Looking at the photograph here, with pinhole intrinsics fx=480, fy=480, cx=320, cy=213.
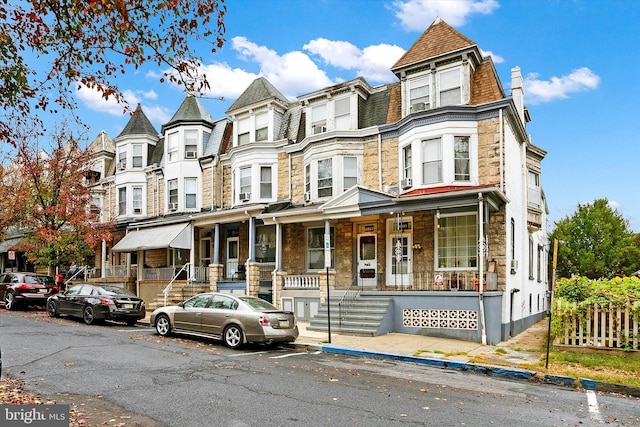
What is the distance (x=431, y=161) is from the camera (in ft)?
56.1

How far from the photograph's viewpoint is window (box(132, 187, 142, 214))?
27.7 m

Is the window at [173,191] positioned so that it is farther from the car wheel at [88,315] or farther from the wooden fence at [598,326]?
the wooden fence at [598,326]

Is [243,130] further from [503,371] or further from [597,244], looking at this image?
[597,244]

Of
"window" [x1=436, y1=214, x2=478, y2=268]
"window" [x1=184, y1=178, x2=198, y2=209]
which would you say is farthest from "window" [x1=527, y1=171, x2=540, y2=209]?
"window" [x1=184, y1=178, x2=198, y2=209]

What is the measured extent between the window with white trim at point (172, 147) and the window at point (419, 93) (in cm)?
1344

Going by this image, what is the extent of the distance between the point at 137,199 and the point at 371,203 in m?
16.5

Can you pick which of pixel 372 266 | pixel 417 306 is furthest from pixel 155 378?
pixel 372 266

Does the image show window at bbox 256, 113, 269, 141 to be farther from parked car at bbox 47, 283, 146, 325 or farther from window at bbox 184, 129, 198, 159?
parked car at bbox 47, 283, 146, 325

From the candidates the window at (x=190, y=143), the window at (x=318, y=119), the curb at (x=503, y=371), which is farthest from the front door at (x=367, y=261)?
the window at (x=190, y=143)

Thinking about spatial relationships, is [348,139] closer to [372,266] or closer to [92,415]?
[372,266]

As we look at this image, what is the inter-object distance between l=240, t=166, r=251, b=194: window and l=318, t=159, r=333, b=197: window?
414cm

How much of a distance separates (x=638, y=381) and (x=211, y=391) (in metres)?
8.02

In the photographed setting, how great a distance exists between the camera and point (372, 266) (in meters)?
18.9

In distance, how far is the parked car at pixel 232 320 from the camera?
1238 cm
